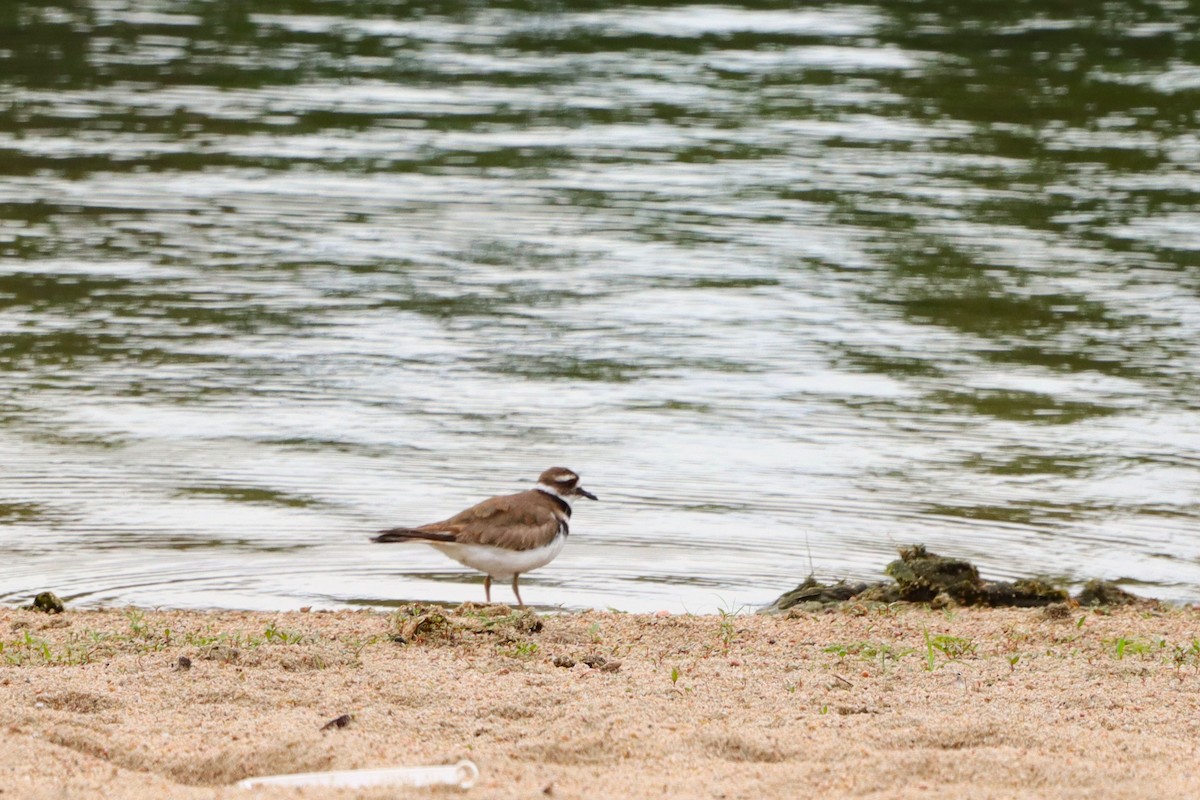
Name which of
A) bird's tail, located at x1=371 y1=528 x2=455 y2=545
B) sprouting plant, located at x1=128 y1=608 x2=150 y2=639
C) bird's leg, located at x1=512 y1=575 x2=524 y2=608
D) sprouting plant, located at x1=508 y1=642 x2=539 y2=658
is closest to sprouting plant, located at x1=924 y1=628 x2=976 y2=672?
sprouting plant, located at x1=508 y1=642 x2=539 y2=658

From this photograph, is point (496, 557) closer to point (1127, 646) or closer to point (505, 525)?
point (505, 525)

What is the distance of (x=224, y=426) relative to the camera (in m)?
10.8

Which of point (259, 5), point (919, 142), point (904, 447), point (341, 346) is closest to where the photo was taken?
point (904, 447)

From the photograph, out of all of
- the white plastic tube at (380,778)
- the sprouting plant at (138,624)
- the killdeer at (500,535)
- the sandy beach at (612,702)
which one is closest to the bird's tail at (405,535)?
the killdeer at (500,535)

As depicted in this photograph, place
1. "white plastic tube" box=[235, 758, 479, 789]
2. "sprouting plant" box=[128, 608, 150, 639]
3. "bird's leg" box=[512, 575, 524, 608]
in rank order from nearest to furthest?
"white plastic tube" box=[235, 758, 479, 789], "sprouting plant" box=[128, 608, 150, 639], "bird's leg" box=[512, 575, 524, 608]

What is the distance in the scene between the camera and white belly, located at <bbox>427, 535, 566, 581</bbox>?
26.4 ft

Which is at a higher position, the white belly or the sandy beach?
the sandy beach

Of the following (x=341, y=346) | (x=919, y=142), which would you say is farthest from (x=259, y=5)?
(x=341, y=346)

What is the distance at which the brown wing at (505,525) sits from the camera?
804 centimetres

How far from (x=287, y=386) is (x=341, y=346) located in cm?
93

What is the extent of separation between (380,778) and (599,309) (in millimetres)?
8547

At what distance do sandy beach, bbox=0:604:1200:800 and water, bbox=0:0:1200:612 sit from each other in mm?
1281

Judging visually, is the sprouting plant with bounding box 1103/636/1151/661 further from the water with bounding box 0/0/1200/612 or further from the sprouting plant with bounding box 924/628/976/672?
the water with bounding box 0/0/1200/612

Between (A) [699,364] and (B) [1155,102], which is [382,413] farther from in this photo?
(B) [1155,102]
